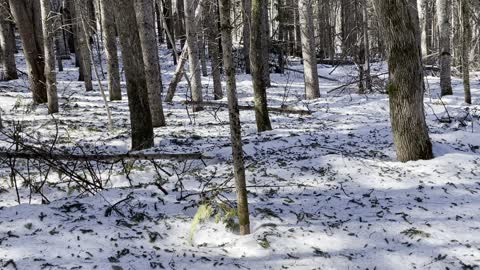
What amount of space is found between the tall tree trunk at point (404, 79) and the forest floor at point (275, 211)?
289mm

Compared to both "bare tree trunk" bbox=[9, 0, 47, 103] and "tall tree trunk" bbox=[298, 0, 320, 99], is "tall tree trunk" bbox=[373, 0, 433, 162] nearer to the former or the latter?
"tall tree trunk" bbox=[298, 0, 320, 99]

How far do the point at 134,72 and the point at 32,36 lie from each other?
6.76 m

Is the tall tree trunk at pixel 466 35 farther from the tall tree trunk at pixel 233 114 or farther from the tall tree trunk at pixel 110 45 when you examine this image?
the tall tree trunk at pixel 110 45

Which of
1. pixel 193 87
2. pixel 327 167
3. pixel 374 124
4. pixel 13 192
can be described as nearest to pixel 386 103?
pixel 374 124

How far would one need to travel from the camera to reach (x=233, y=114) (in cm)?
373

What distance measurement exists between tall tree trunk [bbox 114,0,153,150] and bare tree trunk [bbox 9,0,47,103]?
19.1 ft

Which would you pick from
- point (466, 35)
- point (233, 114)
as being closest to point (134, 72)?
point (233, 114)

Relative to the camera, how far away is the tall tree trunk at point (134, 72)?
6.77m

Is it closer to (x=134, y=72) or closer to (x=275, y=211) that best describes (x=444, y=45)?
(x=134, y=72)

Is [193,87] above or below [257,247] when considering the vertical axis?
above

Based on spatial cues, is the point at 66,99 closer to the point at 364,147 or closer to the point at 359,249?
the point at 364,147

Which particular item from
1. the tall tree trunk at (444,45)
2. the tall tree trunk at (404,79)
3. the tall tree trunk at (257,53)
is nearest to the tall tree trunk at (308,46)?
the tall tree trunk at (444,45)

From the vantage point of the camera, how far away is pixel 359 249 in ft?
12.6

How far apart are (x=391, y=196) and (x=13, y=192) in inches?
173
